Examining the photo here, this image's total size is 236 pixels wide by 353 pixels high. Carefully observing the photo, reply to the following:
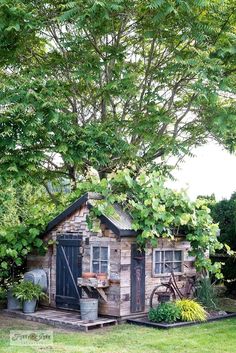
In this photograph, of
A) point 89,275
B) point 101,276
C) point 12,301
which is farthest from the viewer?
point 12,301

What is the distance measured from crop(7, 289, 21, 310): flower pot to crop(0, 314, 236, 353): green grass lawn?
4.23ft

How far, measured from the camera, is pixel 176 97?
15023mm

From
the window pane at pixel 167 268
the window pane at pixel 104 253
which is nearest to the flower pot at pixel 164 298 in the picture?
the window pane at pixel 167 268

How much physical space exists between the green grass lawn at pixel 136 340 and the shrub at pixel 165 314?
44cm

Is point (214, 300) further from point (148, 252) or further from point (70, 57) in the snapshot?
point (70, 57)

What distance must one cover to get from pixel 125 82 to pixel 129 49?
2.53 meters

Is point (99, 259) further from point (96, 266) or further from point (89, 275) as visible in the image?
point (89, 275)

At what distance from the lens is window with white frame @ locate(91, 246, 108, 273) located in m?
11.7

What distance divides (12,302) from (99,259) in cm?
239

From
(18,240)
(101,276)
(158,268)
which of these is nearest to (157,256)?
(158,268)

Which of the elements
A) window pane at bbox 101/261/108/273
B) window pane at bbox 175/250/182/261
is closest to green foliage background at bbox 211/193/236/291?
window pane at bbox 175/250/182/261

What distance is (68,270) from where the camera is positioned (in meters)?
12.3

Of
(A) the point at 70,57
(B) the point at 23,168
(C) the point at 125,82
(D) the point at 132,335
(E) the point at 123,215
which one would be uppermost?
(A) the point at 70,57

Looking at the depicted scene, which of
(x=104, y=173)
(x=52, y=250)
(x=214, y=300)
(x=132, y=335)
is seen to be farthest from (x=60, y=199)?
(x=132, y=335)
